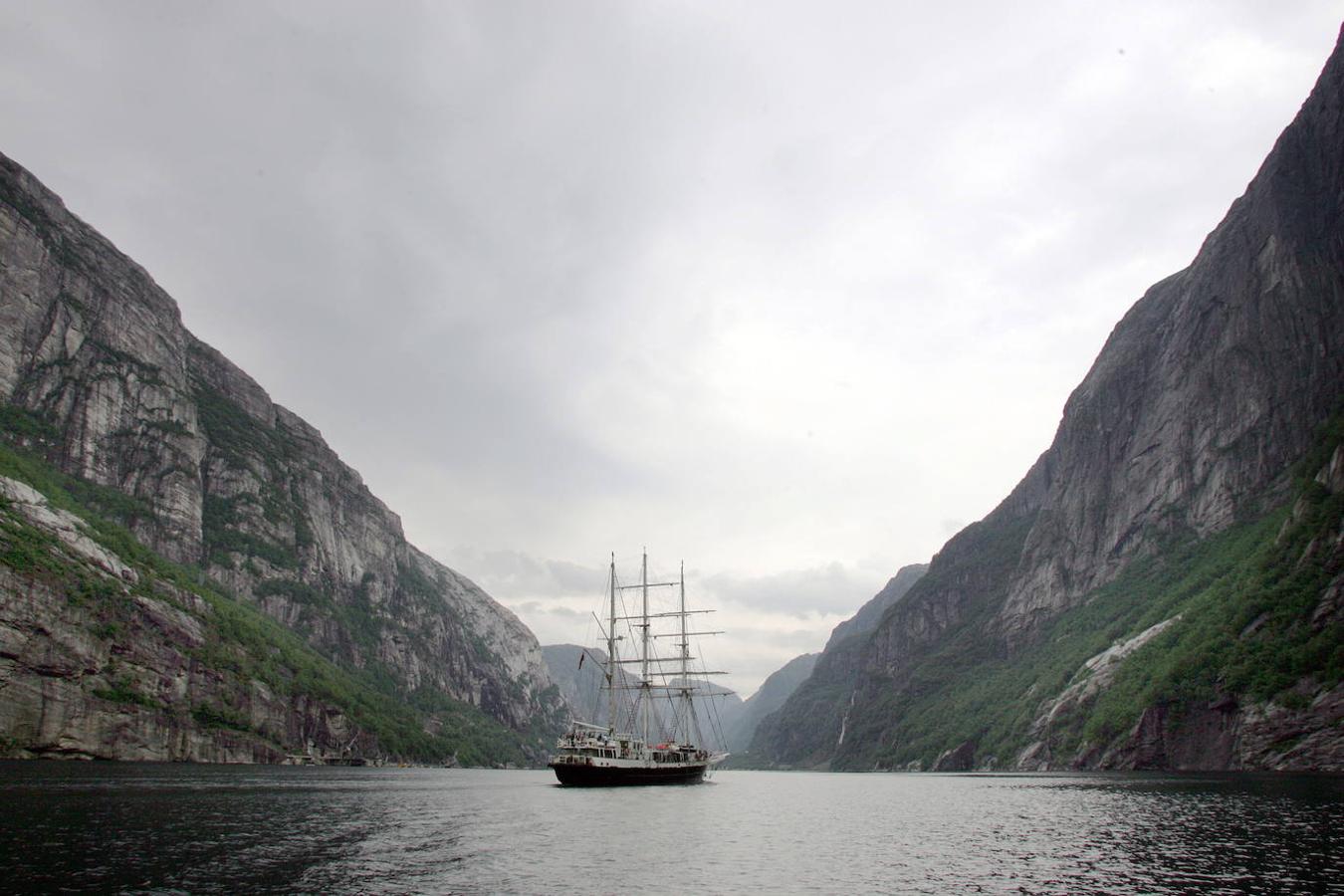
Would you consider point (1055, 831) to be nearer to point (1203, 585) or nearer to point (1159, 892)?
point (1159, 892)

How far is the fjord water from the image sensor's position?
3875cm

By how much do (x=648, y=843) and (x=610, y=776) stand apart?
7736 centimetres

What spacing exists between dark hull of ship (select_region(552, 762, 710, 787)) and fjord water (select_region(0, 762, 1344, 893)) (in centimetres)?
3693

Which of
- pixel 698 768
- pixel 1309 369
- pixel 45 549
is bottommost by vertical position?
pixel 698 768

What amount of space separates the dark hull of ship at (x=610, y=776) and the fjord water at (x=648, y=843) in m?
36.9

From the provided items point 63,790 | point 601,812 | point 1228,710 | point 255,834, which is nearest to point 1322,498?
point 1228,710

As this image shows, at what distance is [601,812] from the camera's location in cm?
8269

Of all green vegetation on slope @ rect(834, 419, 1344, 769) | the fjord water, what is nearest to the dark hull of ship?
the fjord water

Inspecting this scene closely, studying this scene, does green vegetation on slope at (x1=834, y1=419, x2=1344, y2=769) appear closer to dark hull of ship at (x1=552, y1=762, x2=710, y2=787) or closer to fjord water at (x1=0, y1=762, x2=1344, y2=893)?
fjord water at (x1=0, y1=762, x2=1344, y2=893)

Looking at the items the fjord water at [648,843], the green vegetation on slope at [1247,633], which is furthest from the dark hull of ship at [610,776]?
the green vegetation on slope at [1247,633]

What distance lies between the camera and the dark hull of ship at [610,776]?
12812 cm

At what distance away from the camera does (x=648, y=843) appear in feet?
192

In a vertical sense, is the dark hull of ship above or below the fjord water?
below

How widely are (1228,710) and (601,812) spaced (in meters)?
112
